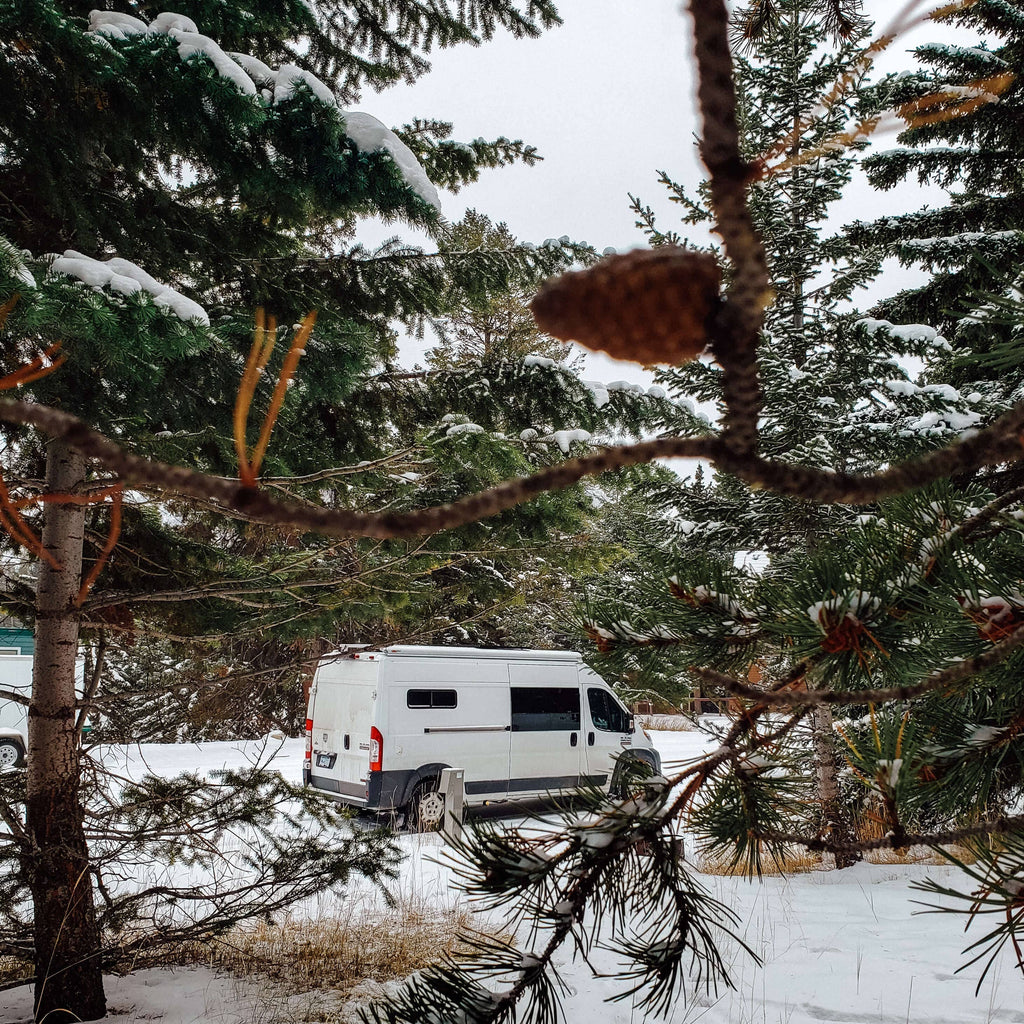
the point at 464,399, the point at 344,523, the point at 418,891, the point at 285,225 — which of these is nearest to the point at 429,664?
the point at 418,891

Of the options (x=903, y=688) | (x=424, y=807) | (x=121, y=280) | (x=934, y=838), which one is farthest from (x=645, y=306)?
(x=424, y=807)

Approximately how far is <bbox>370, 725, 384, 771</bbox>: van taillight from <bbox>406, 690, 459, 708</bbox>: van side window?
1.66 feet

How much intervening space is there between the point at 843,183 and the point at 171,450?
19.6ft

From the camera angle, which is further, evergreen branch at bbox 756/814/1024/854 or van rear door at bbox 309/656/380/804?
van rear door at bbox 309/656/380/804

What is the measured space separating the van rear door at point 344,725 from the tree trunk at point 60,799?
5.03 m

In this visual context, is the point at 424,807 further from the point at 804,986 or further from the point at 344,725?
the point at 804,986

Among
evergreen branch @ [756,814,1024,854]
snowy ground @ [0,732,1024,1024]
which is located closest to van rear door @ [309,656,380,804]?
snowy ground @ [0,732,1024,1024]

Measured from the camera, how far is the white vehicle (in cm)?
1145

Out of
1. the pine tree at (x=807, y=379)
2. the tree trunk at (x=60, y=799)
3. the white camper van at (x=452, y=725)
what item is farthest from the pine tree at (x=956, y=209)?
the tree trunk at (x=60, y=799)

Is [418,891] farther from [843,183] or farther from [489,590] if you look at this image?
[843,183]

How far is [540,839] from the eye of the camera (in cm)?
123

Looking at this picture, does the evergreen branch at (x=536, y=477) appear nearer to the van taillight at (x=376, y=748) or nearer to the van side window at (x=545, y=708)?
the van taillight at (x=376, y=748)

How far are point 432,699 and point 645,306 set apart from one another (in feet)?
29.2

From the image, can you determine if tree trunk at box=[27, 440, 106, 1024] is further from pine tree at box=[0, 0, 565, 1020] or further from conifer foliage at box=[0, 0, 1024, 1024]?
conifer foliage at box=[0, 0, 1024, 1024]
